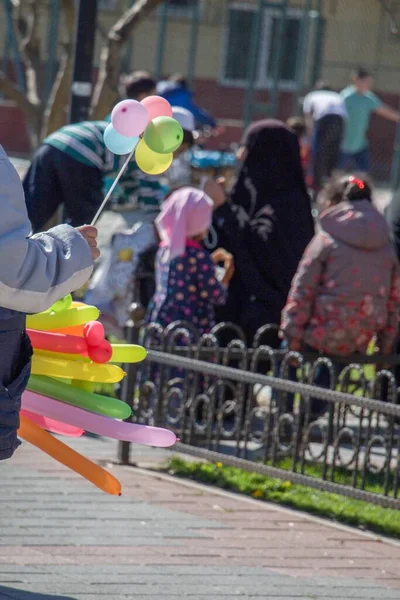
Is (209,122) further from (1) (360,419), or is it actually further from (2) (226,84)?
(2) (226,84)

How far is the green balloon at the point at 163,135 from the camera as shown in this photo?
386 centimetres

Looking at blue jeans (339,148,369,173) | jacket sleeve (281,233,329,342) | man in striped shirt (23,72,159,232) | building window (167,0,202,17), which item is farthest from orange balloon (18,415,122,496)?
building window (167,0,202,17)

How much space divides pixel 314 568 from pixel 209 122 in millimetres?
9478

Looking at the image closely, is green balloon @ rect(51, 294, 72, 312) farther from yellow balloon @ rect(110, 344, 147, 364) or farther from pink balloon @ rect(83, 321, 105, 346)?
yellow balloon @ rect(110, 344, 147, 364)

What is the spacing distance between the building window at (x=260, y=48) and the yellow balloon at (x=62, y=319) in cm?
1846

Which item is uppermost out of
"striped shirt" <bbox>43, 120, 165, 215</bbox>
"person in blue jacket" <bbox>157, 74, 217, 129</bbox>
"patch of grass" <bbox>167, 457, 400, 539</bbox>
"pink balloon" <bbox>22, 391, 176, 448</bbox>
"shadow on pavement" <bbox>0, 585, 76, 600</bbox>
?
"person in blue jacket" <bbox>157, 74, 217, 129</bbox>

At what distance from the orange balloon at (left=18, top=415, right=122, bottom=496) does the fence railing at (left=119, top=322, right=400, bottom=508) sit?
7.28 feet

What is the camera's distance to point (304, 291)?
6957 millimetres

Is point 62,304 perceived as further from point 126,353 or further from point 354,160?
point 354,160

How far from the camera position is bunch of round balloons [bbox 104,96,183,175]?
Result: 3814mm

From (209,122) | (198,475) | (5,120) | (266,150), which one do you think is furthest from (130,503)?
(5,120)

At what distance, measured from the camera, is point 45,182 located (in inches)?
284

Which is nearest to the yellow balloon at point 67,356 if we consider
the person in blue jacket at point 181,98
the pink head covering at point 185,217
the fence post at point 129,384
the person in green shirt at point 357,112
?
the fence post at point 129,384

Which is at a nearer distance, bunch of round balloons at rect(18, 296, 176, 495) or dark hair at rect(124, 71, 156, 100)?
bunch of round balloons at rect(18, 296, 176, 495)
